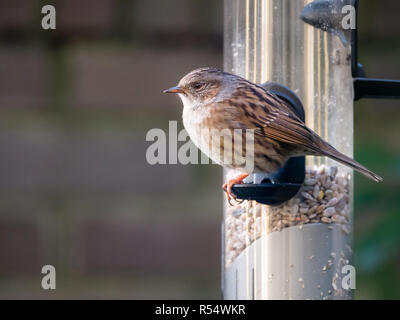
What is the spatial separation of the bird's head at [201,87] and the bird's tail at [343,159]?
0.24 m

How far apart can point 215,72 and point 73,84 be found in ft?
1.49

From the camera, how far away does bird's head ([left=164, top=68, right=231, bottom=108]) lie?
5.39ft

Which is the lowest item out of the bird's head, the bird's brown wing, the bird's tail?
the bird's tail

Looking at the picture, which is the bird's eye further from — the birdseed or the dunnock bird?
the birdseed

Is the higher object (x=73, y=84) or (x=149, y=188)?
(x=73, y=84)

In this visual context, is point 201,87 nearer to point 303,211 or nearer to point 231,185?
point 231,185

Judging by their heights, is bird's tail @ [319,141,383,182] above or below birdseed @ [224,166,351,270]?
above

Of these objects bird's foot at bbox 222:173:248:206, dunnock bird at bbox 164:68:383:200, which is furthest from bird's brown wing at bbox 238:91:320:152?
bird's foot at bbox 222:173:248:206

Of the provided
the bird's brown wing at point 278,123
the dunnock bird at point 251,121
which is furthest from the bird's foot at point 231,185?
the bird's brown wing at point 278,123

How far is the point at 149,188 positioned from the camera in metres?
1.96

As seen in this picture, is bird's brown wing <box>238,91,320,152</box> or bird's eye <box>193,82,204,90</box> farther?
bird's eye <box>193,82,204,90</box>

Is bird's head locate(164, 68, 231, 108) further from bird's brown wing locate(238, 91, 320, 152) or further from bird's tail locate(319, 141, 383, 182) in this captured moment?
bird's tail locate(319, 141, 383, 182)
